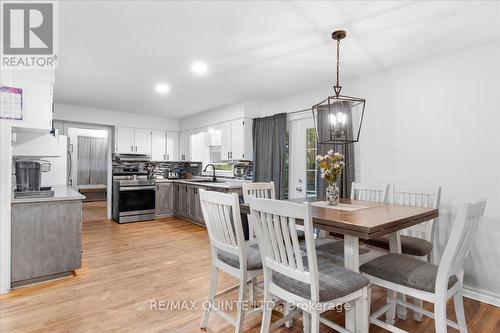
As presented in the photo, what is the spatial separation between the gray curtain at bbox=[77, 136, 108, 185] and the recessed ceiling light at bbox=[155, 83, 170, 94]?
14.5 feet

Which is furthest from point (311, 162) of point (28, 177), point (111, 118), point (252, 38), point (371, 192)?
point (111, 118)

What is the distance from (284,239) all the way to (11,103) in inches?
111

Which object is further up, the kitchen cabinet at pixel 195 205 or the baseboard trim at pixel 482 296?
the kitchen cabinet at pixel 195 205

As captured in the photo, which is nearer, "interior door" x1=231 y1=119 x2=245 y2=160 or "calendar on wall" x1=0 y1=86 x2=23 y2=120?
"calendar on wall" x1=0 y1=86 x2=23 y2=120

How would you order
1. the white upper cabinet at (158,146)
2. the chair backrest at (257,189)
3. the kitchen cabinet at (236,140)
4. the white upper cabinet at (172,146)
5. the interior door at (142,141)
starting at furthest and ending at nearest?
the white upper cabinet at (172,146)
the white upper cabinet at (158,146)
the interior door at (142,141)
the kitchen cabinet at (236,140)
the chair backrest at (257,189)

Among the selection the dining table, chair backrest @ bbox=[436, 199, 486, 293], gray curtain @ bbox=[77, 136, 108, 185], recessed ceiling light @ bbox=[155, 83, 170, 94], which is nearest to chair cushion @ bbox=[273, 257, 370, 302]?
the dining table

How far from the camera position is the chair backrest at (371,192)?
2.82 meters

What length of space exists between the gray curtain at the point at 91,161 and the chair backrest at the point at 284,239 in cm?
741

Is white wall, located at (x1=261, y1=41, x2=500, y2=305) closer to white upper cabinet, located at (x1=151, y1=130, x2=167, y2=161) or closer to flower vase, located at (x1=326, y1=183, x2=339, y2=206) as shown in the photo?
flower vase, located at (x1=326, y1=183, x2=339, y2=206)

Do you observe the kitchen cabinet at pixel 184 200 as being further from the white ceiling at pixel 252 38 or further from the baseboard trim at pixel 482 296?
the baseboard trim at pixel 482 296

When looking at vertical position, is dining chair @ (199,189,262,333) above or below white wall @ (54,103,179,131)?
below

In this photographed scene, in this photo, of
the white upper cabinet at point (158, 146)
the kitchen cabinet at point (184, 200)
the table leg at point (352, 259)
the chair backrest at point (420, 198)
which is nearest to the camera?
the table leg at point (352, 259)

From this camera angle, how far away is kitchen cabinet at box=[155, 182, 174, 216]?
6.00 metres

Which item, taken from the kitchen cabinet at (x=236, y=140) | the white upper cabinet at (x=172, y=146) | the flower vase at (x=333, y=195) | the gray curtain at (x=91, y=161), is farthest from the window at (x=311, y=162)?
the gray curtain at (x=91, y=161)
